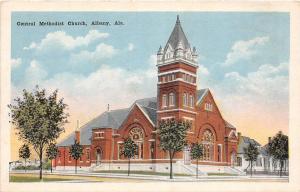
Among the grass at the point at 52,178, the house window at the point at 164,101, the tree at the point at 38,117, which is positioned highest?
the house window at the point at 164,101

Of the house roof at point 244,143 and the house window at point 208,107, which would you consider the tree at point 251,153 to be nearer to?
the house roof at point 244,143

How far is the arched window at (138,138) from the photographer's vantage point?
21047mm

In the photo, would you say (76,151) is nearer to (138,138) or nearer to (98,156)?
(98,156)

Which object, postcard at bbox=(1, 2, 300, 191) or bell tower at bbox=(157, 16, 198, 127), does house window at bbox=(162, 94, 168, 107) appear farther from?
postcard at bbox=(1, 2, 300, 191)

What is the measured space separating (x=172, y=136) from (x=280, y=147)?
3.30 meters

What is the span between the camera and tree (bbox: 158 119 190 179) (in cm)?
1911

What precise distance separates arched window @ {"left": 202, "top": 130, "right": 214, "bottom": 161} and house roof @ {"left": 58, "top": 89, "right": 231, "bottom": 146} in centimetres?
163

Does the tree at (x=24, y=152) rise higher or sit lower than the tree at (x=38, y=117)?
lower

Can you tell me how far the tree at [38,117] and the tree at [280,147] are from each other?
613cm

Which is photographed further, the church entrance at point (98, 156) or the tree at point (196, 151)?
the church entrance at point (98, 156)

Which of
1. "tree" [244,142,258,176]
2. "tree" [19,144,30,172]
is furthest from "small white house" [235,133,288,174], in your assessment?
"tree" [19,144,30,172]

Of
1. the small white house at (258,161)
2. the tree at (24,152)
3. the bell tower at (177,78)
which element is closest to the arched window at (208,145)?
the bell tower at (177,78)

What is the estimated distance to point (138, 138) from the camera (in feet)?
70.9

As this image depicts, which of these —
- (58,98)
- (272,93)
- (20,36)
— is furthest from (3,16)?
(272,93)
